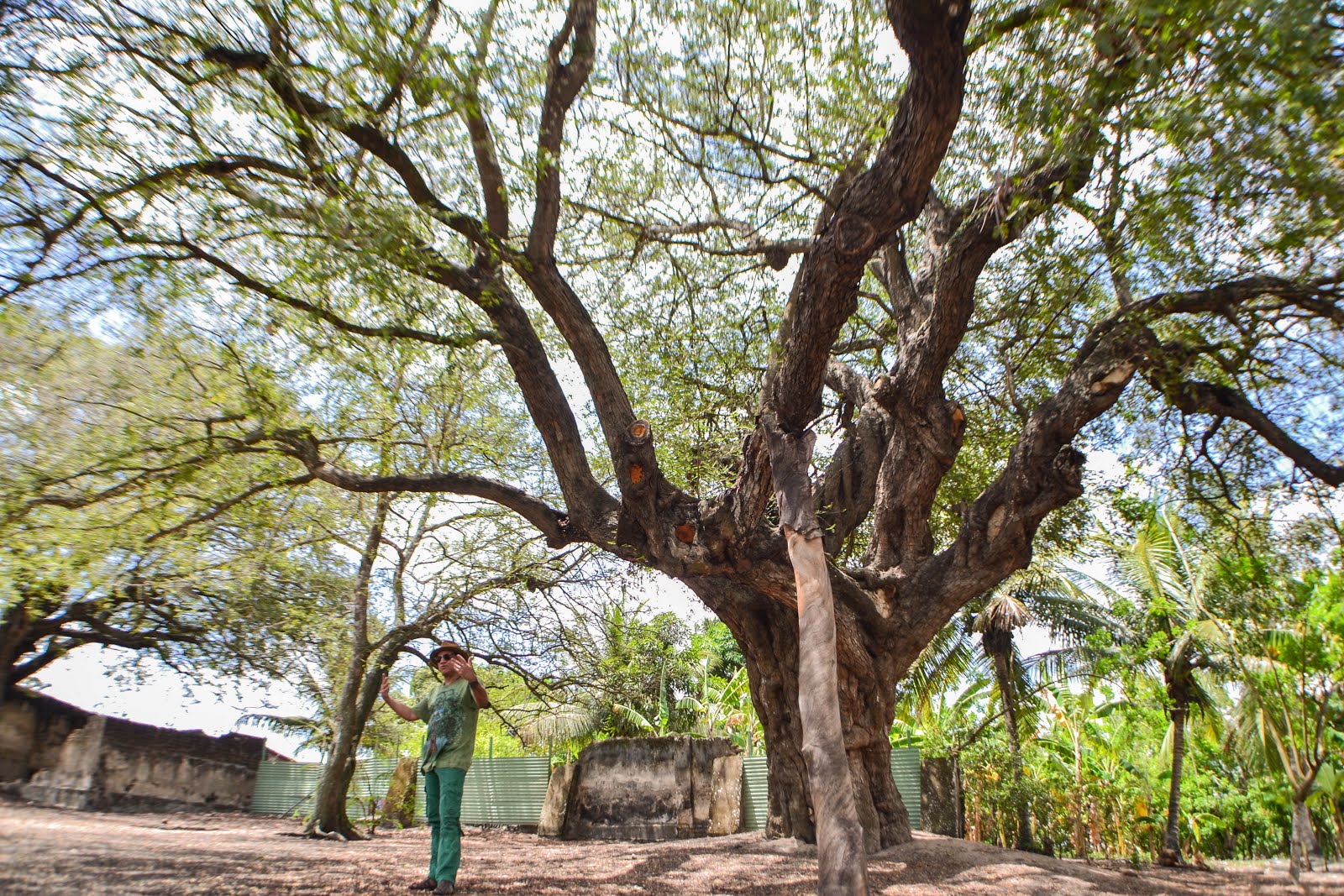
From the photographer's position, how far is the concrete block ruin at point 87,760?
1474cm

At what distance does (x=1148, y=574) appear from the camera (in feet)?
42.3

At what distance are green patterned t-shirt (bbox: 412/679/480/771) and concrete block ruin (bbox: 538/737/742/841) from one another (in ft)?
20.0

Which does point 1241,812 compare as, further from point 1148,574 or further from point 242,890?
point 242,890

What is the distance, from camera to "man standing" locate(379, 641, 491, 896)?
5.11 m

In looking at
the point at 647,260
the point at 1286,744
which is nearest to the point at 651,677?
the point at 647,260

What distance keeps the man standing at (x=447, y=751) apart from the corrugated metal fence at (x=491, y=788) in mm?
5609

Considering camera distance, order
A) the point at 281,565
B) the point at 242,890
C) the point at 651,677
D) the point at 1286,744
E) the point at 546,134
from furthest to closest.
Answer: the point at 651,677 < the point at 281,565 < the point at 1286,744 < the point at 546,134 < the point at 242,890

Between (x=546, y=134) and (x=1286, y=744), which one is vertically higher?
(x=546, y=134)

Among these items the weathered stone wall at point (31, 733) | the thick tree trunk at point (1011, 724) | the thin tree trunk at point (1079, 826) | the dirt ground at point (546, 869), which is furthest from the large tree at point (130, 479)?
the thin tree trunk at point (1079, 826)

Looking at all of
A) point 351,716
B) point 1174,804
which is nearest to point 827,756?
point 351,716

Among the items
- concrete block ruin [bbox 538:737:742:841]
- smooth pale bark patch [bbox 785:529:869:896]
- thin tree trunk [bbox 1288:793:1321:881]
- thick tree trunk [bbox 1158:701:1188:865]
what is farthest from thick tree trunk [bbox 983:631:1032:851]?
smooth pale bark patch [bbox 785:529:869:896]

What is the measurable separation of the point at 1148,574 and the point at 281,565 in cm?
1333

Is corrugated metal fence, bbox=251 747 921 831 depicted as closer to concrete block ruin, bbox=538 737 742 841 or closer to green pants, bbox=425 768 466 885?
concrete block ruin, bbox=538 737 742 841

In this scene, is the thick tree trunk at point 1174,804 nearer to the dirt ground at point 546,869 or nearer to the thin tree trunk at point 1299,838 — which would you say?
the dirt ground at point 546,869
